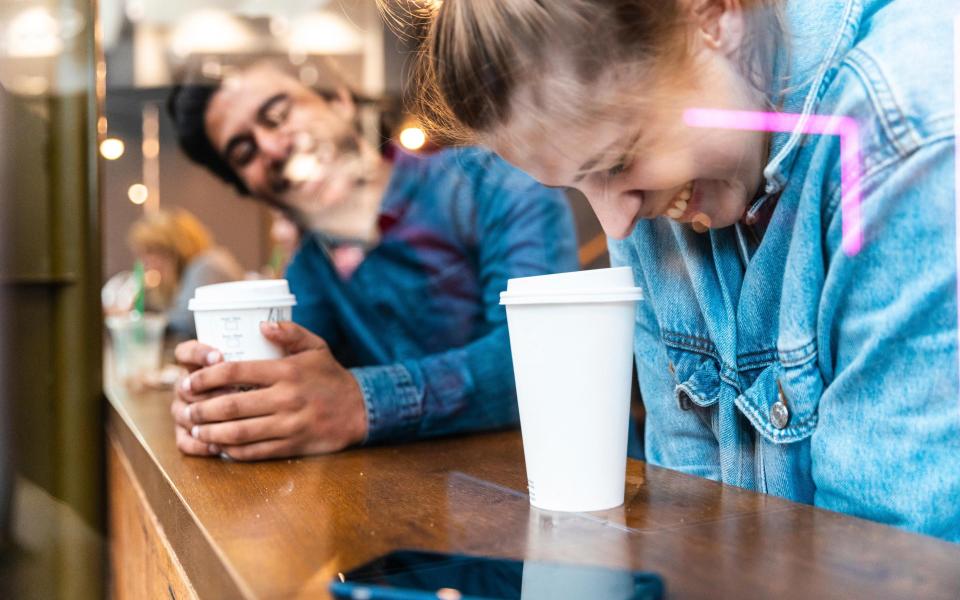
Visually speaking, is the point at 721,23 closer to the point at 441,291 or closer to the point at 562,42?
the point at 562,42

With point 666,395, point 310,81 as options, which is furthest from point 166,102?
point 666,395

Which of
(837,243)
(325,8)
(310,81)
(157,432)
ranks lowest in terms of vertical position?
(157,432)

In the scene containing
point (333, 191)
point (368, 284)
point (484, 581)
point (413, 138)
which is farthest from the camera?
point (333, 191)

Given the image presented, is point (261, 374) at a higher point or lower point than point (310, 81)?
lower

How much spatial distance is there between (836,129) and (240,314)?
0.68 m

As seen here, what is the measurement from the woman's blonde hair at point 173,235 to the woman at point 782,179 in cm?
186

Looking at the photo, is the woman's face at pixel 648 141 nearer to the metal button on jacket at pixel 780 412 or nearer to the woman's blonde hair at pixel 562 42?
the woman's blonde hair at pixel 562 42

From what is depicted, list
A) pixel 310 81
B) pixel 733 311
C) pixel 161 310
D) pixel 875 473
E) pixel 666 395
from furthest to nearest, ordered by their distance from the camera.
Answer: pixel 161 310 → pixel 310 81 → pixel 666 395 → pixel 733 311 → pixel 875 473

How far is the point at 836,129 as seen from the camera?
28.1 inches

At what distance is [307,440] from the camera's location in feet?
3.36

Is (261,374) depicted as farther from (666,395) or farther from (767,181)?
(767,181)

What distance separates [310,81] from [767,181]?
1.55m

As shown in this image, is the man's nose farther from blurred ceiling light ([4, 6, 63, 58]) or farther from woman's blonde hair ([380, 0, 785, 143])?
woman's blonde hair ([380, 0, 785, 143])

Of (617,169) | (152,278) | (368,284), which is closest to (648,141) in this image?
(617,169)
